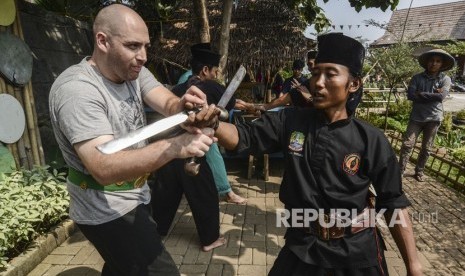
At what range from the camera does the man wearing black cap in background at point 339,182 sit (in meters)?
1.84

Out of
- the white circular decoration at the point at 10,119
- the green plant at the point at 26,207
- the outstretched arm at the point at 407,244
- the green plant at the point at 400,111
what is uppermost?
the white circular decoration at the point at 10,119

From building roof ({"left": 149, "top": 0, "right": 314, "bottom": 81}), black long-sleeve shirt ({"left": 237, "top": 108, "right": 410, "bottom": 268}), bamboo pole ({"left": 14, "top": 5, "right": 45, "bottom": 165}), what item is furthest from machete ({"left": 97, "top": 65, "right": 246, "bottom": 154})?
building roof ({"left": 149, "top": 0, "right": 314, "bottom": 81})

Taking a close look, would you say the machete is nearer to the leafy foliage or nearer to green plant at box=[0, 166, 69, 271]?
green plant at box=[0, 166, 69, 271]

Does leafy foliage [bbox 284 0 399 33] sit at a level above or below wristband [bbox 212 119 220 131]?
above

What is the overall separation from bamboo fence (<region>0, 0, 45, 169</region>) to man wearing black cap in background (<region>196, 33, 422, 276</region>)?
3698 mm

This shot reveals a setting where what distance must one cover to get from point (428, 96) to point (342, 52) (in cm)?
465

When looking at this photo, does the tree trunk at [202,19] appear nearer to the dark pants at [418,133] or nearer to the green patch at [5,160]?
the green patch at [5,160]

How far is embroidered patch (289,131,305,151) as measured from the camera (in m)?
1.96

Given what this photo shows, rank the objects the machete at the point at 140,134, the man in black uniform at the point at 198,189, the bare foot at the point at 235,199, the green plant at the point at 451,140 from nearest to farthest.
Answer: the machete at the point at 140,134
the man in black uniform at the point at 198,189
the bare foot at the point at 235,199
the green plant at the point at 451,140

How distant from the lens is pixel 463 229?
442cm

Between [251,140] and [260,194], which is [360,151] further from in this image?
[260,194]

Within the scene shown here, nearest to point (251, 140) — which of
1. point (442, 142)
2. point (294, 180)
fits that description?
point (294, 180)

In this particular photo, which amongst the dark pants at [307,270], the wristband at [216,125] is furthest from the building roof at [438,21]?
the wristband at [216,125]

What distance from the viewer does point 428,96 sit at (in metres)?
5.61
